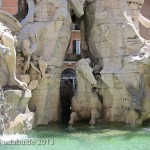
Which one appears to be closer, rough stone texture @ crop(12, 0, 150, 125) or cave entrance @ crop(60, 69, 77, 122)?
rough stone texture @ crop(12, 0, 150, 125)

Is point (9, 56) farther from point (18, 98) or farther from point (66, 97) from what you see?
point (66, 97)

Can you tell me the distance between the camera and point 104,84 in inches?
364

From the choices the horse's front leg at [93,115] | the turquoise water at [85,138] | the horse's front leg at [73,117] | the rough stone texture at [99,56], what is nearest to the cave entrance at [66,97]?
the horse's front leg at [73,117]

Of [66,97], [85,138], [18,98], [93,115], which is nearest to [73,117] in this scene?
[93,115]

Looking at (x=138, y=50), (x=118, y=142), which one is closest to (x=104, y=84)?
(x=138, y=50)

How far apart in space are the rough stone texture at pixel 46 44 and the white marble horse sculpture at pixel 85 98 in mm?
447

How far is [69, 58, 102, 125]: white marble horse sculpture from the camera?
9094 millimetres

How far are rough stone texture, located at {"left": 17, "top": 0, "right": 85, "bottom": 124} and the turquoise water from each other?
0.55 m

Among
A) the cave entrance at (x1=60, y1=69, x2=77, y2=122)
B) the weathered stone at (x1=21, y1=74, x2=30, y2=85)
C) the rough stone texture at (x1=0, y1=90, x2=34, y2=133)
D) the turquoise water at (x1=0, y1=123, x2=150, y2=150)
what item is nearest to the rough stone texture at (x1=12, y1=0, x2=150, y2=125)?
the weathered stone at (x1=21, y1=74, x2=30, y2=85)

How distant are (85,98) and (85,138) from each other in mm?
2221

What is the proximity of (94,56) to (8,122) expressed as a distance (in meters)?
3.50

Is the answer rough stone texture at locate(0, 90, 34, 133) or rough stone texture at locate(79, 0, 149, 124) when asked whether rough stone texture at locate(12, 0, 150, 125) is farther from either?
rough stone texture at locate(0, 90, 34, 133)

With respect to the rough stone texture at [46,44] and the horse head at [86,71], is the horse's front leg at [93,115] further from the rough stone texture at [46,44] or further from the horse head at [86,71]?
the rough stone texture at [46,44]

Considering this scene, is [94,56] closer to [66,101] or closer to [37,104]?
[66,101]
